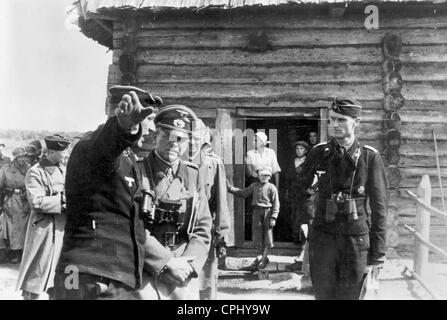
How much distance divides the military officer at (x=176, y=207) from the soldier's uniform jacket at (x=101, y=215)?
368mm

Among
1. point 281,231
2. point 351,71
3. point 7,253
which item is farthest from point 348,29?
point 7,253

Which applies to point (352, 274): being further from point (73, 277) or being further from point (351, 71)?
point (351, 71)

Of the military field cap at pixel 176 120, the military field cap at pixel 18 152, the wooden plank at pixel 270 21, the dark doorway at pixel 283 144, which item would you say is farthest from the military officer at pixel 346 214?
the military field cap at pixel 18 152

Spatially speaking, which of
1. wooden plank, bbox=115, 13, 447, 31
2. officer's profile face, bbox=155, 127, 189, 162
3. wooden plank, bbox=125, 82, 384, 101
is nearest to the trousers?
officer's profile face, bbox=155, 127, 189, 162

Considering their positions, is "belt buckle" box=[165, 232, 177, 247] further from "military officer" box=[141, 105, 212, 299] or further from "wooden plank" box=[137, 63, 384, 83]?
"wooden plank" box=[137, 63, 384, 83]

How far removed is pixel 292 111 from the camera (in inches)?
265

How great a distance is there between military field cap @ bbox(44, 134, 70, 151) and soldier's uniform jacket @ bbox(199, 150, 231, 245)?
4.82ft

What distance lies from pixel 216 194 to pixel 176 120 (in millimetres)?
1352

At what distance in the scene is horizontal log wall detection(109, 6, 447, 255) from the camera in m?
6.51

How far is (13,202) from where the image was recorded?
24.8 feet

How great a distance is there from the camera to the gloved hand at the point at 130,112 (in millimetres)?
2406

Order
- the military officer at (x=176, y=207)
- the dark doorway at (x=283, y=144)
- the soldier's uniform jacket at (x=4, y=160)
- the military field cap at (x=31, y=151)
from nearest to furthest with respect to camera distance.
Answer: the military officer at (x=176, y=207)
the military field cap at (x=31, y=151)
the soldier's uniform jacket at (x=4, y=160)
the dark doorway at (x=283, y=144)

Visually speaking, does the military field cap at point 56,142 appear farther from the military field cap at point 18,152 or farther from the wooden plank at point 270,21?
the military field cap at point 18,152
